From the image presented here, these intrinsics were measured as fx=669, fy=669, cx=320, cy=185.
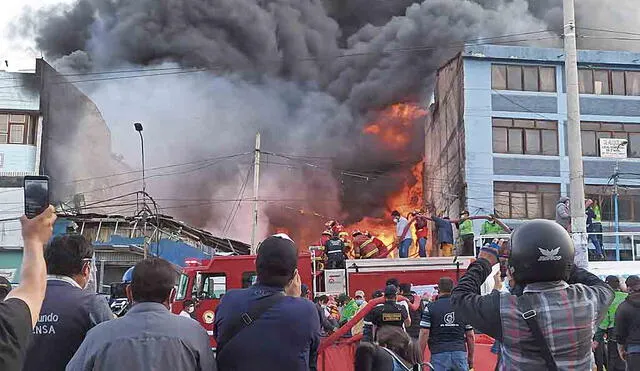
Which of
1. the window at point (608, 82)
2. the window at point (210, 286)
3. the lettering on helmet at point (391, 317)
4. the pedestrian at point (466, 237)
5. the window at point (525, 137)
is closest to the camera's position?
the lettering on helmet at point (391, 317)

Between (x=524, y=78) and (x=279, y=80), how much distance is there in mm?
16441

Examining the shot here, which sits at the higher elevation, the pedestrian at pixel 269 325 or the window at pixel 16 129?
the window at pixel 16 129

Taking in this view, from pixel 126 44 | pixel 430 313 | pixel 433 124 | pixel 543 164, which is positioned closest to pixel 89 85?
pixel 126 44

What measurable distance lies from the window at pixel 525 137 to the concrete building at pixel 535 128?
0.13ft

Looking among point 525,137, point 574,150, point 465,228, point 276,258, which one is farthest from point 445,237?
point 525,137

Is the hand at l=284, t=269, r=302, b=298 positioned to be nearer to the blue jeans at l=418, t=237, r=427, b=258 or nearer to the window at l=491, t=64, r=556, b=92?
the blue jeans at l=418, t=237, r=427, b=258

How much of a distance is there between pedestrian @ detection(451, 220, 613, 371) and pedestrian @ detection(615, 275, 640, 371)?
11.3ft

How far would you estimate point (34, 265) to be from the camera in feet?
6.56

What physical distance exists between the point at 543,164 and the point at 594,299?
23.8 metres

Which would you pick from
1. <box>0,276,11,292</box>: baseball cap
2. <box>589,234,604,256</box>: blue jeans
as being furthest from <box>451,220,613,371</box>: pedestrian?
<box>589,234,604,256</box>: blue jeans

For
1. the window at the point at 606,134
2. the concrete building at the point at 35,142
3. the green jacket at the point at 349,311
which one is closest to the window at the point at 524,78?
the window at the point at 606,134

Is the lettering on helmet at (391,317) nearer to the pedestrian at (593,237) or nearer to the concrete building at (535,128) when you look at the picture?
the pedestrian at (593,237)

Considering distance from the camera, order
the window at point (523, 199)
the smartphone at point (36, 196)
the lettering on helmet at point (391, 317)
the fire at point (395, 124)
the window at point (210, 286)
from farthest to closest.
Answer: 1. the fire at point (395, 124)
2. the window at point (523, 199)
3. the window at point (210, 286)
4. the lettering on helmet at point (391, 317)
5. the smartphone at point (36, 196)

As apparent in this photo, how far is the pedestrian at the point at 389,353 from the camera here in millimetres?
3613
